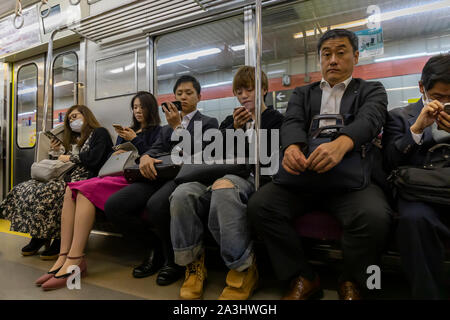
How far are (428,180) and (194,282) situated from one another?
1.30m

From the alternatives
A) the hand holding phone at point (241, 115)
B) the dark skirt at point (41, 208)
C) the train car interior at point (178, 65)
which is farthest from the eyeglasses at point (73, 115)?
the hand holding phone at point (241, 115)

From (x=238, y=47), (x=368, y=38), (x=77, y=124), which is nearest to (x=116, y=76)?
(x=77, y=124)

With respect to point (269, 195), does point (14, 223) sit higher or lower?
lower

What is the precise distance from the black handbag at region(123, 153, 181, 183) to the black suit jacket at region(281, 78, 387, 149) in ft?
2.63

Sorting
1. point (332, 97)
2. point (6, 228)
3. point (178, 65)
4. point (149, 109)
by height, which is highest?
point (178, 65)

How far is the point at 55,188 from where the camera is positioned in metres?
2.29

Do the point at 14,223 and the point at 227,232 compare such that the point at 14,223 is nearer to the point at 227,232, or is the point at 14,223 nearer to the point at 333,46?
the point at 227,232

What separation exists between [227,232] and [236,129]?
724 millimetres

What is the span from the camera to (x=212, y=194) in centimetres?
155

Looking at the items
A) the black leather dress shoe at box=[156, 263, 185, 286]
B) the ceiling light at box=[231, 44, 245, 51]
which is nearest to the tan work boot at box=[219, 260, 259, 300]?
the black leather dress shoe at box=[156, 263, 185, 286]

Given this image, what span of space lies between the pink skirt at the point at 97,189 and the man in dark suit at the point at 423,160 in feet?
6.03

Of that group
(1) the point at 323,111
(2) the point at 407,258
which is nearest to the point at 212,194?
(1) the point at 323,111

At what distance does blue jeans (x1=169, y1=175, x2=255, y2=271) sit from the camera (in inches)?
56.7

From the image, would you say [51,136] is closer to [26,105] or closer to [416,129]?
[26,105]
